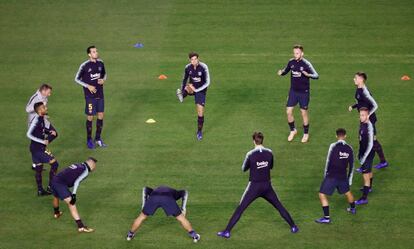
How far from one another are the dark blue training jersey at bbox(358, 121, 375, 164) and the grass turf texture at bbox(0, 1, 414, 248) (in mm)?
1184

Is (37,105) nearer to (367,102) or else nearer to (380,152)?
(367,102)

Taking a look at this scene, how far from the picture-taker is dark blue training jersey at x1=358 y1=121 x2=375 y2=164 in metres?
17.0

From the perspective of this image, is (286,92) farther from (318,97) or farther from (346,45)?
(346,45)

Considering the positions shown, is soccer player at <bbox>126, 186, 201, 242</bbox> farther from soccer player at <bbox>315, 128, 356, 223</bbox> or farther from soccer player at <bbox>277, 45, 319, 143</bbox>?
soccer player at <bbox>277, 45, 319, 143</bbox>

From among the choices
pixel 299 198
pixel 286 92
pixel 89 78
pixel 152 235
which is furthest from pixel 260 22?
pixel 152 235

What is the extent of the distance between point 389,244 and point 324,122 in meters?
6.41

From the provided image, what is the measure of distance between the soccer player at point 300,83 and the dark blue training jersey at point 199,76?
1.92 m

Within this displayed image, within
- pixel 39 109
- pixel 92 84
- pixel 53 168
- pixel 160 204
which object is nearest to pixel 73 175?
pixel 53 168

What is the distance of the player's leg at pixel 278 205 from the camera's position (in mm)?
15766

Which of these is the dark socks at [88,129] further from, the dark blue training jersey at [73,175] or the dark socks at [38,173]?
the dark blue training jersey at [73,175]

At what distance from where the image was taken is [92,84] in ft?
65.8

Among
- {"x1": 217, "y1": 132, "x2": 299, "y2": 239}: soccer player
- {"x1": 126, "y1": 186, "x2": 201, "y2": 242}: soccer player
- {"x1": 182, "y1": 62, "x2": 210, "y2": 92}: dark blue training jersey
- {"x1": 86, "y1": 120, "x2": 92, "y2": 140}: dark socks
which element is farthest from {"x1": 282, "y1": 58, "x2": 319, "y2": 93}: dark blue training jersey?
{"x1": 126, "y1": 186, "x2": 201, "y2": 242}: soccer player

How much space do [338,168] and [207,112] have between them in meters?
6.91

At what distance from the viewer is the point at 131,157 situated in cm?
1972
